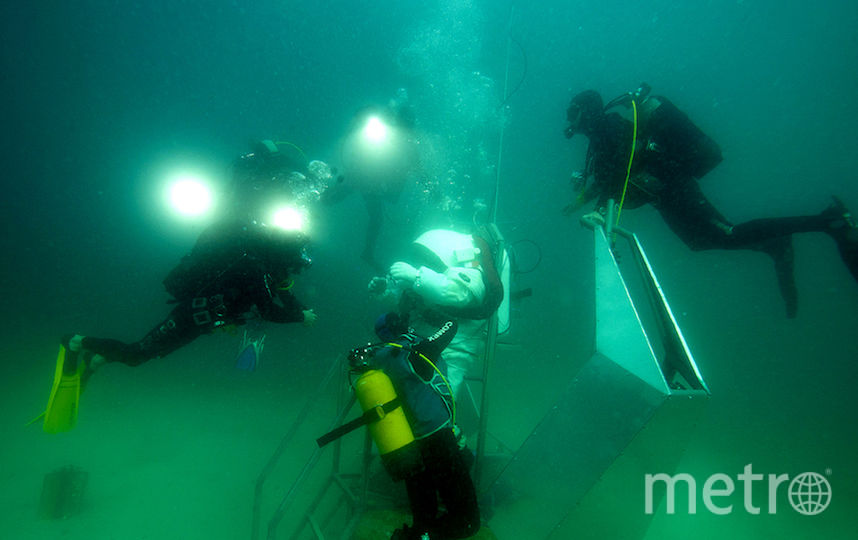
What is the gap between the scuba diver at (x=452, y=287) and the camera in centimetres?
336

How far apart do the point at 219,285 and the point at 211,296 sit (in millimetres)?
162

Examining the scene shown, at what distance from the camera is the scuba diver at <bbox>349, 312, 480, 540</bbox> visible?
2396mm

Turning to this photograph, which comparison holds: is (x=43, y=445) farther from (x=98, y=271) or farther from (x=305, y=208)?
(x=98, y=271)

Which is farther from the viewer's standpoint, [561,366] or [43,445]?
[561,366]

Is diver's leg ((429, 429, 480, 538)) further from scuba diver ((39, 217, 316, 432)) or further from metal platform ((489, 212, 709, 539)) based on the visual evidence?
scuba diver ((39, 217, 316, 432))

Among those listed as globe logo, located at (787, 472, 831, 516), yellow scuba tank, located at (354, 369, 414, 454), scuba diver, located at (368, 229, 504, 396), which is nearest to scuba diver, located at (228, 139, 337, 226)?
scuba diver, located at (368, 229, 504, 396)

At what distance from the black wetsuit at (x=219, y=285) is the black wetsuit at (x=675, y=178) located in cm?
361

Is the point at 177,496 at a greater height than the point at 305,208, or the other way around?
the point at 305,208

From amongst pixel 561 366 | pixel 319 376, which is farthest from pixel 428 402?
pixel 561 366

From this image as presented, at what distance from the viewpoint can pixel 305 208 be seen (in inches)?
175

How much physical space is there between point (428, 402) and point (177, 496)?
26.0ft

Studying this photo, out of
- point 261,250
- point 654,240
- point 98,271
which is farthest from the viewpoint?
point 654,240

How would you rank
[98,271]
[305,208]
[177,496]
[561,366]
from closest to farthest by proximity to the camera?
1. [305,208]
2. [177,496]
3. [561,366]
4. [98,271]

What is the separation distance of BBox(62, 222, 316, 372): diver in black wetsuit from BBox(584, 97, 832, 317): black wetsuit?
3.52 m
